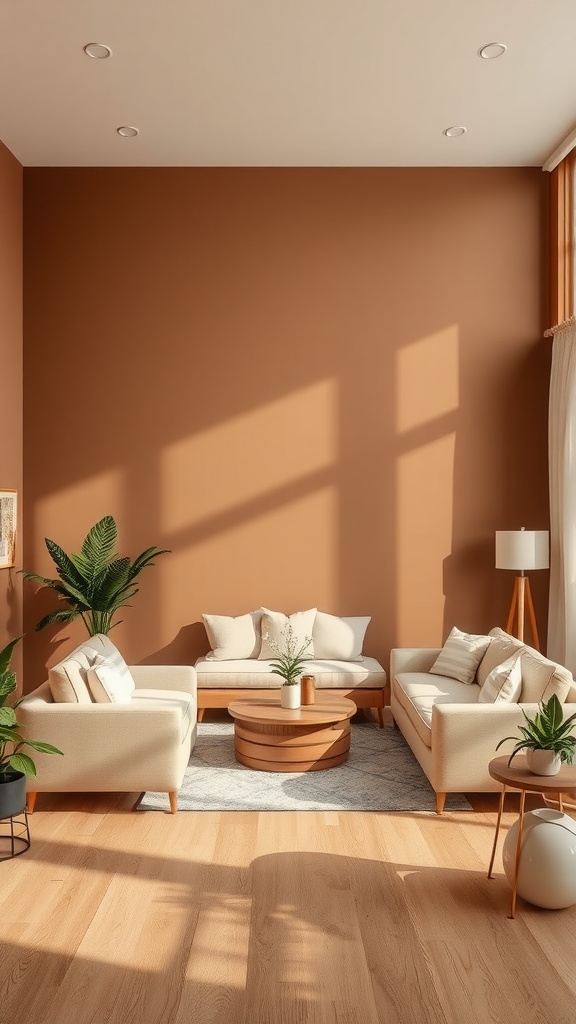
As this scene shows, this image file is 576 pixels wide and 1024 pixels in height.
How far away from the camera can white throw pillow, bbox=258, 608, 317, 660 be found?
21.6 ft

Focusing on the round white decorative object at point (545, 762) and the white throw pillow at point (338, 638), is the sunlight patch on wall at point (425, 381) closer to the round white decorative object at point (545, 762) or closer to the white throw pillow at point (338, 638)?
the white throw pillow at point (338, 638)

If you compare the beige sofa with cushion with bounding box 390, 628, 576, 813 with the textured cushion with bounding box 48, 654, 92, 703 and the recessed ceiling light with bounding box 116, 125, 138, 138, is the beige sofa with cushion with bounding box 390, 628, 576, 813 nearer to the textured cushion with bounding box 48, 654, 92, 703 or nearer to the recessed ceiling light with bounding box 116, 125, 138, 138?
the textured cushion with bounding box 48, 654, 92, 703

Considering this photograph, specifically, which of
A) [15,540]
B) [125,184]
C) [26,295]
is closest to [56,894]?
[15,540]

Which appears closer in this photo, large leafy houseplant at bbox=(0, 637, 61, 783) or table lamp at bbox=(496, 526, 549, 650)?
large leafy houseplant at bbox=(0, 637, 61, 783)

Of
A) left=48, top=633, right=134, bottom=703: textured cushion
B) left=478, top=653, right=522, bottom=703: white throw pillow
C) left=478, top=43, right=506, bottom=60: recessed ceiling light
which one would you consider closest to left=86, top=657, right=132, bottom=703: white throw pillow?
left=48, top=633, right=134, bottom=703: textured cushion

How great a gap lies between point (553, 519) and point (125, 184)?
14.4 ft

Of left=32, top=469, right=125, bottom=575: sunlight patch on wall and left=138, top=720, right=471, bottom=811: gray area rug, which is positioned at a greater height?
left=32, top=469, right=125, bottom=575: sunlight patch on wall

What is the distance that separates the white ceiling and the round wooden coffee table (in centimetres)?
402

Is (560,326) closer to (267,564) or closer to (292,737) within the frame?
(267,564)

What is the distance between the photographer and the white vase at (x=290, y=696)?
5332 millimetres

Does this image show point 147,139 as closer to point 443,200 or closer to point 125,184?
point 125,184

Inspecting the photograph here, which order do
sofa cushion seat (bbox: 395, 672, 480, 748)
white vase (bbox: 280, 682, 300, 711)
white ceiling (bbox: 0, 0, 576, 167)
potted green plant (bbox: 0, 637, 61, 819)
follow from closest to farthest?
potted green plant (bbox: 0, 637, 61, 819) < white ceiling (bbox: 0, 0, 576, 167) < sofa cushion seat (bbox: 395, 672, 480, 748) < white vase (bbox: 280, 682, 300, 711)

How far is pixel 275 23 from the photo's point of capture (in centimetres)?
478

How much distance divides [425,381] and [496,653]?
248cm
